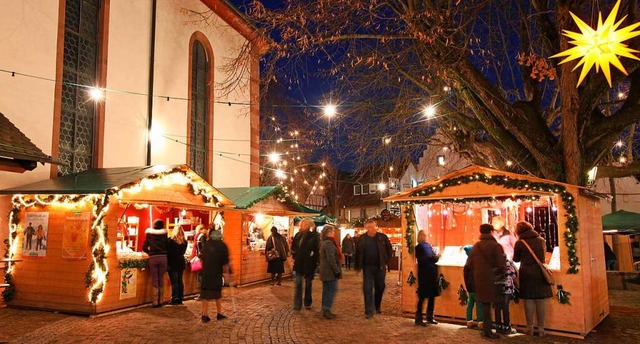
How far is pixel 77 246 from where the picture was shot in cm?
1016

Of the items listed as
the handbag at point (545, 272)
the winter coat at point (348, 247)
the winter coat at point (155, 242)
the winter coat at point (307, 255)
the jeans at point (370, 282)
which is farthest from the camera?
the winter coat at point (348, 247)

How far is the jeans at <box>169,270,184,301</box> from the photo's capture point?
11.4 m

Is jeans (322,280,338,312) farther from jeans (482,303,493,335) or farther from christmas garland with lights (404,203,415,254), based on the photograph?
jeans (482,303,493,335)

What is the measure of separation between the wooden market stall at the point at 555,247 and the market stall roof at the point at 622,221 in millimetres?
9757

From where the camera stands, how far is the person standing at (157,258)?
11.0 meters

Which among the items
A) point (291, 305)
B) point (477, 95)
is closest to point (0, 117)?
point (291, 305)

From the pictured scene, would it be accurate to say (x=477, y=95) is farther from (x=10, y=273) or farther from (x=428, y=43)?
(x=10, y=273)

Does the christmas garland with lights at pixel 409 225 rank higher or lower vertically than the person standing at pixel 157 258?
higher

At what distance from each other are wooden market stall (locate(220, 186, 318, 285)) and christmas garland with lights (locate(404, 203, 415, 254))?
568cm

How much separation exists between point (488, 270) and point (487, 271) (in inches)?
0.9

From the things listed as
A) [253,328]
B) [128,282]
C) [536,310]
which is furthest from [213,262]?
[536,310]

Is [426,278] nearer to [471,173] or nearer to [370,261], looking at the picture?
[370,261]

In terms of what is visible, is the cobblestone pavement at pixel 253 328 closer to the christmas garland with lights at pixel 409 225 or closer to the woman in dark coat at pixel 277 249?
the christmas garland with lights at pixel 409 225

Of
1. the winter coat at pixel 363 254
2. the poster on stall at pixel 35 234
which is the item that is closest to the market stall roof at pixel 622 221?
the winter coat at pixel 363 254
